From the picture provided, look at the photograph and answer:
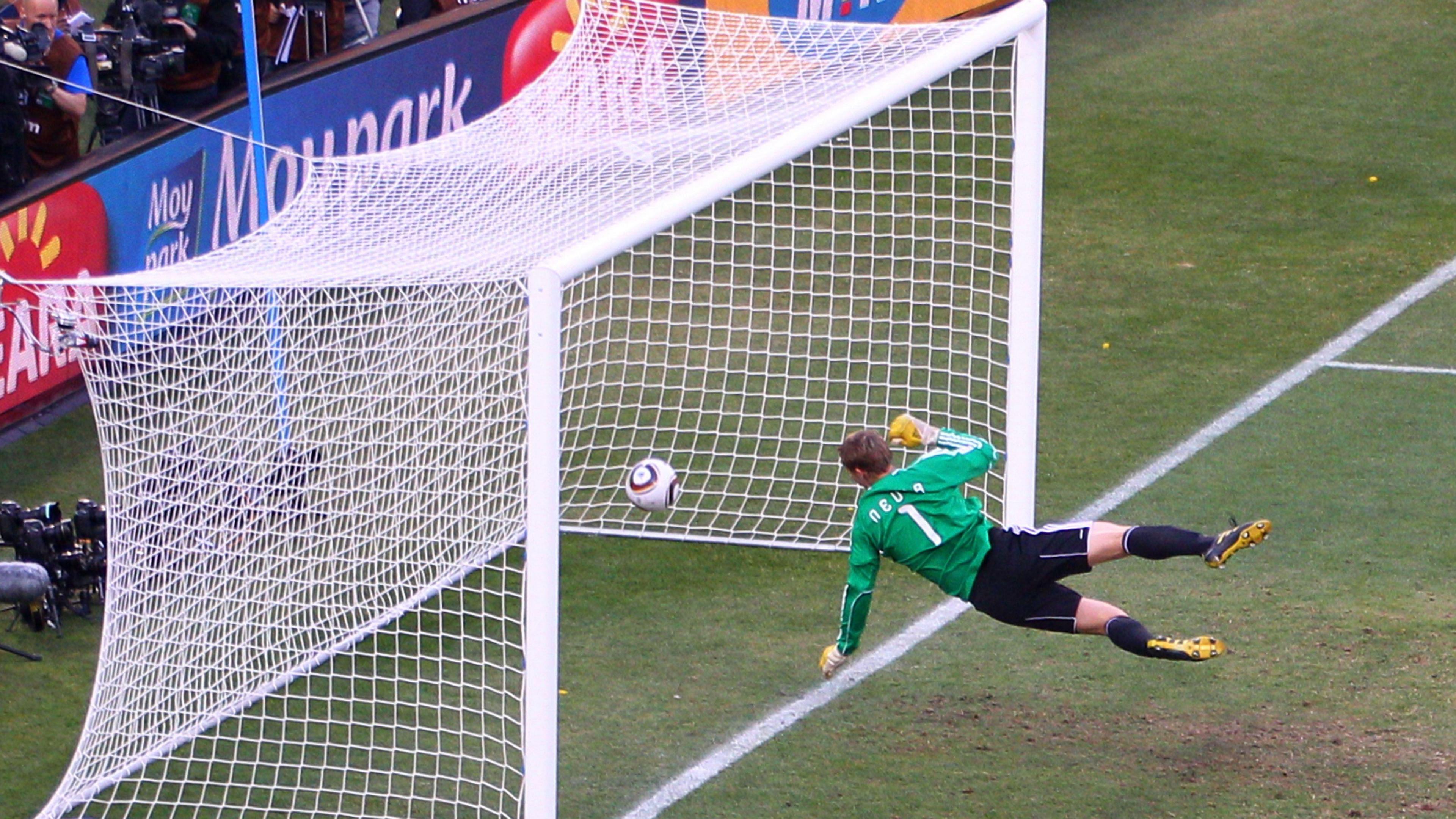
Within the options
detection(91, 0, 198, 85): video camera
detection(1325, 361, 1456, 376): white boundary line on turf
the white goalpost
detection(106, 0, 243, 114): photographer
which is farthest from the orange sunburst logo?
detection(1325, 361, 1456, 376): white boundary line on turf

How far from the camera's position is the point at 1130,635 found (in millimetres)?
6945

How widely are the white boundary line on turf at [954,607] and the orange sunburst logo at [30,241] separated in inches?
190

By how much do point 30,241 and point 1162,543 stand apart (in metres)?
6.03

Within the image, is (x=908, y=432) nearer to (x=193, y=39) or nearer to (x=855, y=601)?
(x=855, y=601)

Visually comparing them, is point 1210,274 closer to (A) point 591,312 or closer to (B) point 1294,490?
(B) point 1294,490

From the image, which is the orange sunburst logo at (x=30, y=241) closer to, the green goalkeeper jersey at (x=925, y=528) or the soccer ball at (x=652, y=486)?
the soccer ball at (x=652, y=486)

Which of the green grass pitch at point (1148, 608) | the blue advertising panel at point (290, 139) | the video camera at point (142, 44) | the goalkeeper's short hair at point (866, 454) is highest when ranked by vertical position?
the video camera at point (142, 44)

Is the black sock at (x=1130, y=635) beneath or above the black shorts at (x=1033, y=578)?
beneath

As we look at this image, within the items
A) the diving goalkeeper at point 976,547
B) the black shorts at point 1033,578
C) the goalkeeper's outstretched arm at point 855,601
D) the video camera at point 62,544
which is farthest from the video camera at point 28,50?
the black shorts at point 1033,578

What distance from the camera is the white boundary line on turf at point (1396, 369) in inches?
418

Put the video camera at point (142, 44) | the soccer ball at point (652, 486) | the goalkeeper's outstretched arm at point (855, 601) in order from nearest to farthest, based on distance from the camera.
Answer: the goalkeeper's outstretched arm at point (855, 601)
the soccer ball at point (652, 486)
the video camera at point (142, 44)

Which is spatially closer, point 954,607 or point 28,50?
point 954,607

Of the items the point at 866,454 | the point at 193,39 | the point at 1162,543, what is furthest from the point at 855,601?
the point at 193,39

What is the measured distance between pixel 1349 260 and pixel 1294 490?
11.4 feet
